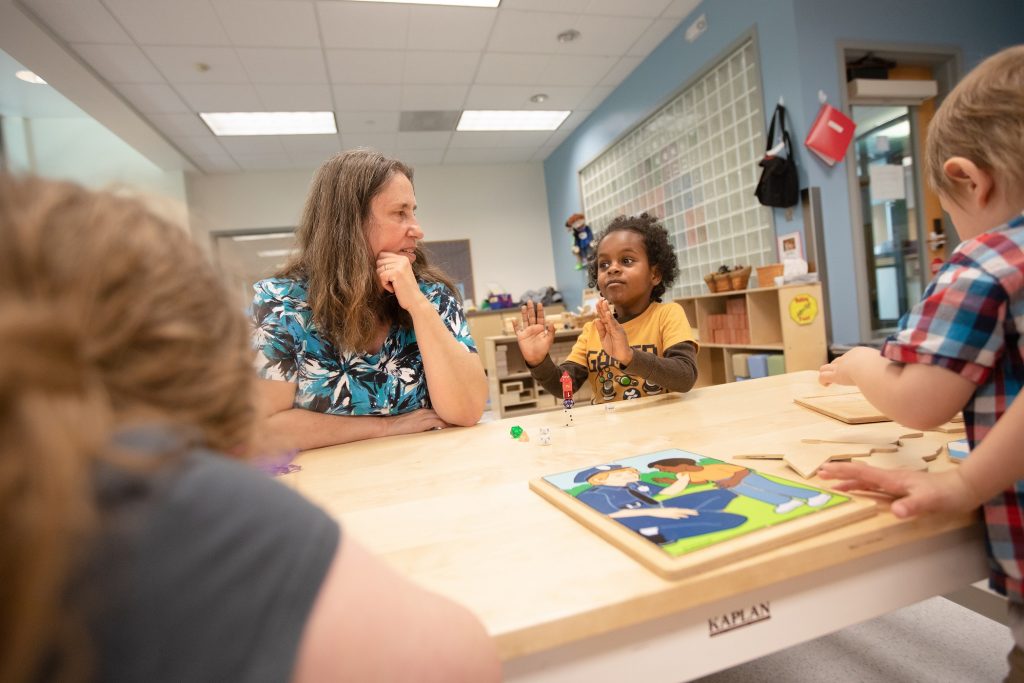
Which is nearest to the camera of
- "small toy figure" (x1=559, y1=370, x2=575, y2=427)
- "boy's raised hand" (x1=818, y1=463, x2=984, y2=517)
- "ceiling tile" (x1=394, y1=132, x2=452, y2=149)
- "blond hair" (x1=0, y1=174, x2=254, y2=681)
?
"blond hair" (x1=0, y1=174, x2=254, y2=681)

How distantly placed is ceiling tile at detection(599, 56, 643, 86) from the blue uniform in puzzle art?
494 cm

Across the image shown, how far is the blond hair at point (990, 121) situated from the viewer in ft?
2.23

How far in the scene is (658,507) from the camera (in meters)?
0.65

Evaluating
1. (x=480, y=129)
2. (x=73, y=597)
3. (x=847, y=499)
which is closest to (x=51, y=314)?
(x=73, y=597)

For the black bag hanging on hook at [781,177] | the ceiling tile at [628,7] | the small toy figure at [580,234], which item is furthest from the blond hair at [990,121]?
the small toy figure at [580,234]

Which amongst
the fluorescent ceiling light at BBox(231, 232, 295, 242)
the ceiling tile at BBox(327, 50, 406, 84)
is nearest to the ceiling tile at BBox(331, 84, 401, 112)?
the ceiling tile at BBox(327, 50, 406, 84)

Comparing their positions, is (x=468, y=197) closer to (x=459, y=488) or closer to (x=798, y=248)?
(x=798, y=248)

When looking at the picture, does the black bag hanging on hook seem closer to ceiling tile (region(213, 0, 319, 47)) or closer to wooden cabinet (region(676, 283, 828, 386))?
wooden cabinet (region(676, 283, 828, 386))

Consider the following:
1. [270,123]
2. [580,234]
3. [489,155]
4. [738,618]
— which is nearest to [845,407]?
[738,618]

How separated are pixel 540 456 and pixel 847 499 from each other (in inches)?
19.3

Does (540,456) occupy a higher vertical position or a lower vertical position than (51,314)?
lower

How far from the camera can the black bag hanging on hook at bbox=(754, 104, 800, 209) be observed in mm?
3330

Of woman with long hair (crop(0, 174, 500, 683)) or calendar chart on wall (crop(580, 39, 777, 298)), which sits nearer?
woman with long hair (crop(0, 174, 500, 683))

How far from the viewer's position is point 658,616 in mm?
502
